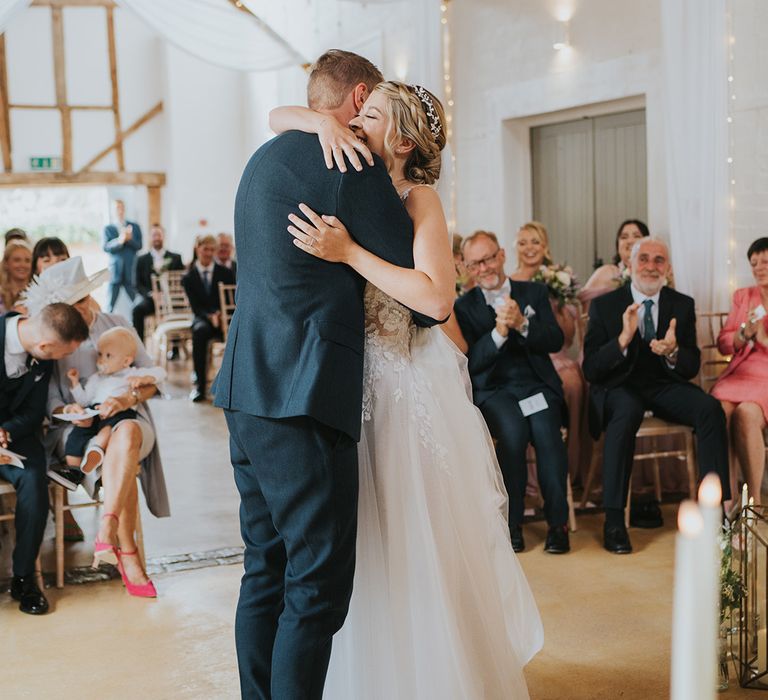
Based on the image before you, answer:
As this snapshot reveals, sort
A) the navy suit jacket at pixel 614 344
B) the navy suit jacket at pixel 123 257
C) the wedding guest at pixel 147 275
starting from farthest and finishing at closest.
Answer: the navy suit jacket at pixel 123 257 < the wedding guest at pixel 147 275 < the navy suit jacket at pixel 614 344

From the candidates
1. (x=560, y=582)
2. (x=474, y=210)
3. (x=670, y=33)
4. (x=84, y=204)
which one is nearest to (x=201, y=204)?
(x=84, y=204)

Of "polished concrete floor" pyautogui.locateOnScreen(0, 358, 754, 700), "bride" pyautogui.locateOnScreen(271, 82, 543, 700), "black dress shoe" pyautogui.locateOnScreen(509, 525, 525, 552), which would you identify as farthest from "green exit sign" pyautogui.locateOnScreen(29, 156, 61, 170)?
"bride" pyautogui.locateOnScreen(271, 82, 543, 700)

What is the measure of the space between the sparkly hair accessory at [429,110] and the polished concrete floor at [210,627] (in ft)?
5.39

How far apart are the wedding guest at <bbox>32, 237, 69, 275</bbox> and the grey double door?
13.4 feet

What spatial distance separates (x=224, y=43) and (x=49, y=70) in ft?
34.1

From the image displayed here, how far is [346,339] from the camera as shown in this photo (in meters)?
2.06

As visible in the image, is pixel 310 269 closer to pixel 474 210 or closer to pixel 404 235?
pixel 404 235

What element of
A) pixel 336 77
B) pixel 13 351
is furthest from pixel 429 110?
pixel 13 351

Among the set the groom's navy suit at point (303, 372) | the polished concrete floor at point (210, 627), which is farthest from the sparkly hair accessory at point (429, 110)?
the polished concrete floor at point (210, 627)

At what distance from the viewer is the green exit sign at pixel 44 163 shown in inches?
643

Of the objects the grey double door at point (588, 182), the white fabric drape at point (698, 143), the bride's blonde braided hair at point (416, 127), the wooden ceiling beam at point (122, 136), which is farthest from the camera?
the wooden ceiling beam at point (122, 136)

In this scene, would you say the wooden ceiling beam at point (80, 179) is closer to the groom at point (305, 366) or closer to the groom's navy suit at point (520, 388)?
the groom's navy suit at point (520, 388)

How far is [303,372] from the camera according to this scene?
202cm

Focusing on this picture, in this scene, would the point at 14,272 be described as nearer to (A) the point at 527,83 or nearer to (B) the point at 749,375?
(B) the point at 749,375
